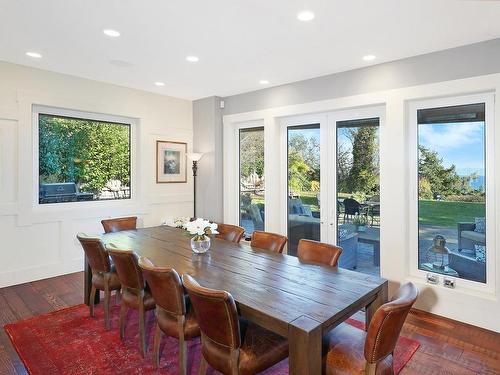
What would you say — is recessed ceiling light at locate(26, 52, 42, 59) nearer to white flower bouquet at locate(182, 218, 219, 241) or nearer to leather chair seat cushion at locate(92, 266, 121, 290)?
leather chair seat cushion at locate(92, 266, 121, 290)

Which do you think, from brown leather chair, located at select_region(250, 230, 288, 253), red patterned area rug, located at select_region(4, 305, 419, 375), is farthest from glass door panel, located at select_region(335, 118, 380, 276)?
brown leather chair, located at select_region(250, 230, 288, 253)

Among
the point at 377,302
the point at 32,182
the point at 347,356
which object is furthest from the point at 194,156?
the point at 347,356

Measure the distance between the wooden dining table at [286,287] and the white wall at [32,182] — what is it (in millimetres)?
1758

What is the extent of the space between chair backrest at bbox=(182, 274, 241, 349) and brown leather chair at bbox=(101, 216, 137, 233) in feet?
8.34

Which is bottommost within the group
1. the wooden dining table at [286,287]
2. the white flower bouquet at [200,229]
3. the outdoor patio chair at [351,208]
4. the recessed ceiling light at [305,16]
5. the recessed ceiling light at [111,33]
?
the wooden dining table at [286,287]

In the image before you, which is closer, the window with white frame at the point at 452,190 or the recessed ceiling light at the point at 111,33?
the recessed ceiling light at the point at 111,33

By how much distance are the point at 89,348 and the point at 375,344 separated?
2.28m

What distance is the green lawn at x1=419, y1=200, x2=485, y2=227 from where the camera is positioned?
128 inches

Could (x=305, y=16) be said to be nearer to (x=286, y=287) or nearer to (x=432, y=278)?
(x=286, y=287)

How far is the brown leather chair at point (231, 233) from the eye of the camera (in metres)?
3.52

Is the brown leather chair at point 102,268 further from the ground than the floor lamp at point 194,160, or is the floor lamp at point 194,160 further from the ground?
the floor lamp at point 194,160

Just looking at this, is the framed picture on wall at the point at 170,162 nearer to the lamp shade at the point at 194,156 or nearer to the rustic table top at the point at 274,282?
the lamp shade at the point at 194,156

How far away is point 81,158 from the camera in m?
4.67

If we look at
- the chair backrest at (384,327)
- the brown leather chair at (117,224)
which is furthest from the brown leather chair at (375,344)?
the brown leather chair at (117,224)
